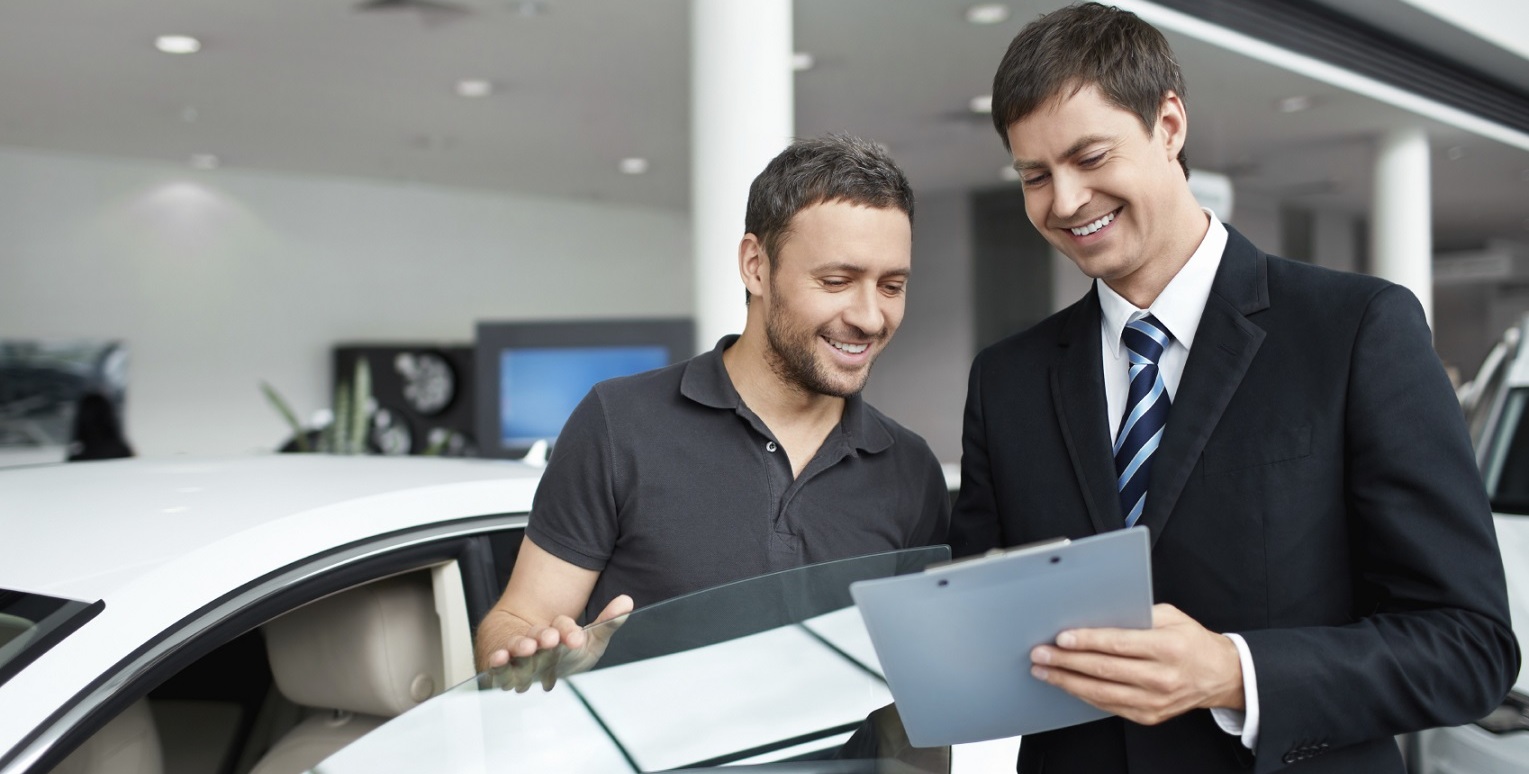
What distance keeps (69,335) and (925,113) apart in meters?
6.67

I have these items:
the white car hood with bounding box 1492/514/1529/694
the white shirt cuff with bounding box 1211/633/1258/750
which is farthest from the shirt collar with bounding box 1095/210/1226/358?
the white car hood with bounding box 1492/514/1529/694

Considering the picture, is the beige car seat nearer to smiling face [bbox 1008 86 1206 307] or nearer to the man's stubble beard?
the man's stubble beard

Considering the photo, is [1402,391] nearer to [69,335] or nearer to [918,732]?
[918,732]

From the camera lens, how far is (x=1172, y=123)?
4.25ft

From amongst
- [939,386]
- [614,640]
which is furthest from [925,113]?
[614,640]

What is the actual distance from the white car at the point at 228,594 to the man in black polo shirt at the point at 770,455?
0.62 ft

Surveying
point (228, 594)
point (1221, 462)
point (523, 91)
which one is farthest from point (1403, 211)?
point (228, 594)

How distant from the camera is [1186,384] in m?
1.25

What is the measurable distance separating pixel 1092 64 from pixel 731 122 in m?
2.65

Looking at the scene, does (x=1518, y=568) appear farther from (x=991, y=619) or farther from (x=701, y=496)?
(x=991, y=619)

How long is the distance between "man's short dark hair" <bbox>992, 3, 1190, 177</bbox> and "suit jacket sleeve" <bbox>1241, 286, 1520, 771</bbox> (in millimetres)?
394

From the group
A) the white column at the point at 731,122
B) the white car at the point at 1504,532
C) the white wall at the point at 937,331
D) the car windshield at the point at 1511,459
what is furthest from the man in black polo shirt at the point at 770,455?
the white wall at the point at 937,331

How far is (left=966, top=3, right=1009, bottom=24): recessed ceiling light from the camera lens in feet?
17.5

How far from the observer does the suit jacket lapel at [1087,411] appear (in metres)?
1.29
